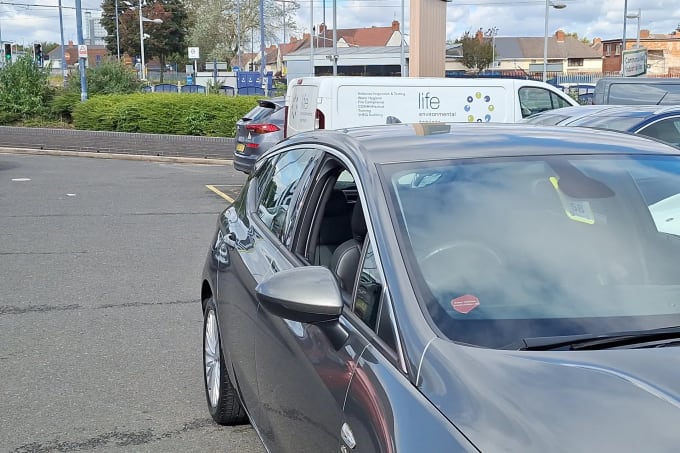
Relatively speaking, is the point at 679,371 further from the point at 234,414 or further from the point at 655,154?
the point at 234,414

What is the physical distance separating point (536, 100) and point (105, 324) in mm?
8617

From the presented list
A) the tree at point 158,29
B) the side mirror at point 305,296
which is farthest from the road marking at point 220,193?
the tree at point 158,29

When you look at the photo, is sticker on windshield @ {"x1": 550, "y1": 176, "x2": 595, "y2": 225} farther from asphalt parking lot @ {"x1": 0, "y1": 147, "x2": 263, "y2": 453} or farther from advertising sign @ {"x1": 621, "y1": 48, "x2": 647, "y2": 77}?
advertising sign @ {"x1": 621, "y1": 48, "x2": 647, "y2": 77}

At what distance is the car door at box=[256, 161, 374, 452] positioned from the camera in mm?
2464

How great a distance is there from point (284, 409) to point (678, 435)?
1.52m

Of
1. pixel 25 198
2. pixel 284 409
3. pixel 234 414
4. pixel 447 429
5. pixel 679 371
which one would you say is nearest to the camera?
pixel 447 429

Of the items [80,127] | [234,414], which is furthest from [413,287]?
[80,127]

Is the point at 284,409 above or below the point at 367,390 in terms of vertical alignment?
below

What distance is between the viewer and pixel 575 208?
291cm

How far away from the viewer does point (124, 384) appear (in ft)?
16.6

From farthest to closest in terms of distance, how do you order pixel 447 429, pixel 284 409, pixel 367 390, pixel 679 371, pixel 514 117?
pixel 514 117 → pixel 284 409 → pixel 367 390 → pixel 679 371 → pixel 447 429

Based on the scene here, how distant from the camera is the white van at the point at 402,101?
37.6 feet

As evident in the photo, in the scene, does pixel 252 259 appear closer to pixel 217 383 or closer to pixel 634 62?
pixel 217 383

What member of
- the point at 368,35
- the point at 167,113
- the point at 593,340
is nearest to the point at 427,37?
the point at 167,113
